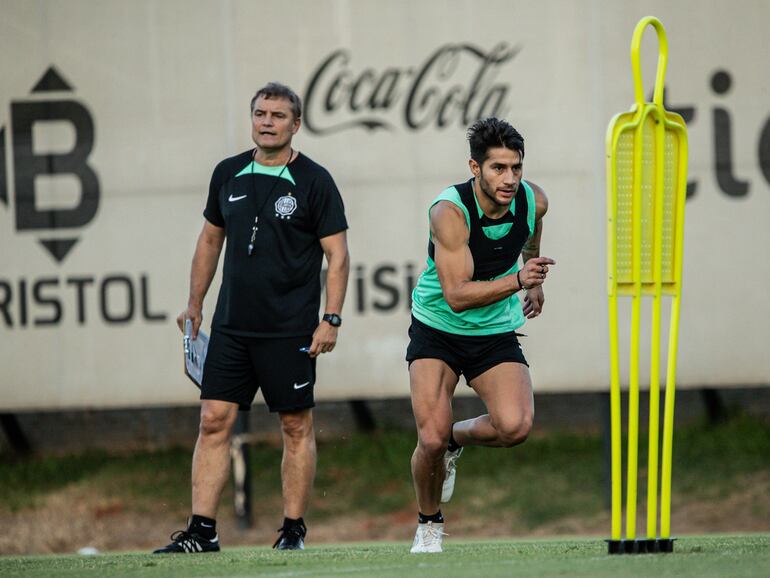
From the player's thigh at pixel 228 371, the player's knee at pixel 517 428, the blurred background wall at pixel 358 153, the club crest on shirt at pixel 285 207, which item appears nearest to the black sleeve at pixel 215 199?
the club crest on shirt at pixel 285 207

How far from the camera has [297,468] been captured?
277 inches

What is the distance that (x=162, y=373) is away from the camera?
11375mm

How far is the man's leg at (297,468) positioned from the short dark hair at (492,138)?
160cm

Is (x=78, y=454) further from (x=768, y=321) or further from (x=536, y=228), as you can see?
(x=536, y=228)

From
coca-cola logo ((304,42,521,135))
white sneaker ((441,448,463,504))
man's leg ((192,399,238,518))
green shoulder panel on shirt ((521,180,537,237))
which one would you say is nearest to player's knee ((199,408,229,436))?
man's leg ((192,399,238,518))

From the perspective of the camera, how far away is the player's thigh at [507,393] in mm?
6383

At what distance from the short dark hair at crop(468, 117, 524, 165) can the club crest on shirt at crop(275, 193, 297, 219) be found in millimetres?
1049

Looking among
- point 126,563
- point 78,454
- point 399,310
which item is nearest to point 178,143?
point 399,310

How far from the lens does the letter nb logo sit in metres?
11.5

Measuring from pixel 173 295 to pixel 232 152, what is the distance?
47.7 inches

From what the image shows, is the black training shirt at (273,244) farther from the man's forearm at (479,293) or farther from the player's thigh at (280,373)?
the man's forearm at (479,293)

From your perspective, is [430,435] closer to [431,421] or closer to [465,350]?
[431,421]

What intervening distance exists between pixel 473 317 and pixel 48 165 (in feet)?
19.6

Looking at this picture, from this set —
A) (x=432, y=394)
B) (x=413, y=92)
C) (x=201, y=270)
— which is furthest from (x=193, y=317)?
(x=413, y=92)
